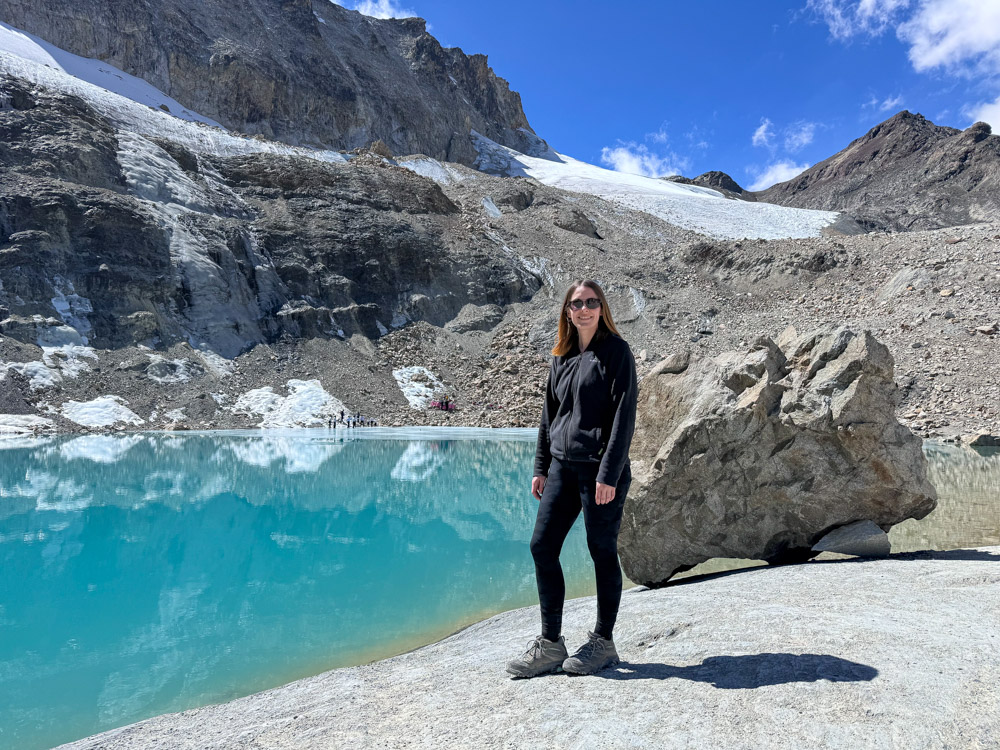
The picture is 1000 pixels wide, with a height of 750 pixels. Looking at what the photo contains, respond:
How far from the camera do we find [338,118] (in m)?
78.0

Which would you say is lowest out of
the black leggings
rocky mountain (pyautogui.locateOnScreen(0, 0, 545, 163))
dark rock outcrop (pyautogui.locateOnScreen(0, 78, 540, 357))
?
the black leggings

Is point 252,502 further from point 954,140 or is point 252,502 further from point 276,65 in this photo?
point 954,140

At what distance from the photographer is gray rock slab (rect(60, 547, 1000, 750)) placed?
2334 millimetres

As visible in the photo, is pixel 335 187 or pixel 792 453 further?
pixel 335 187

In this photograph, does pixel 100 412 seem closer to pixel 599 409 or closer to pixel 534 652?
pixel 534 652

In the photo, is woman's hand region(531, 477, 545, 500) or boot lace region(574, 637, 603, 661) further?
woman's hand region(531, 477, 545, 500)

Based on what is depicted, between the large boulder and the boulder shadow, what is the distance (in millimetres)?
2972

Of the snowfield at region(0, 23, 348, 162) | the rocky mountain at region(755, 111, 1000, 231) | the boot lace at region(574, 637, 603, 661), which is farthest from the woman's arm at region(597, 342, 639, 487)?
the rocky mountain at region(755, 111, 1000, 231)

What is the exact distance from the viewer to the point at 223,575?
8062 mm

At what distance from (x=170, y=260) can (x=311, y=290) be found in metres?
8.18

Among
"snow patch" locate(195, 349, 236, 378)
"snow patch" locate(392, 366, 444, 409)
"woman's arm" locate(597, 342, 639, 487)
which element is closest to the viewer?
"woman's arm" locate(597, 342, 639, 487)

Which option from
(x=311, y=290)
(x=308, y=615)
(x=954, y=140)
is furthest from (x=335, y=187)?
(x=954, y=140)

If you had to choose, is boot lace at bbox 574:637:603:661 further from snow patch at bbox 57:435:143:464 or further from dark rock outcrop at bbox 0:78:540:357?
dark rock outcrop at bbox 0:78:540:357

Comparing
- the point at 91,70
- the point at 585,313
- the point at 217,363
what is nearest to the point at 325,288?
the point at 217,363
